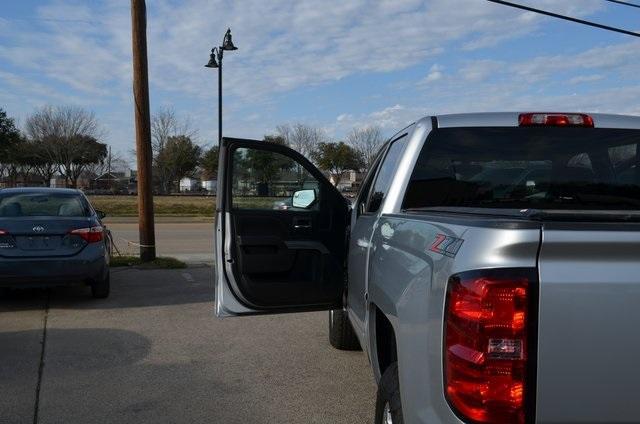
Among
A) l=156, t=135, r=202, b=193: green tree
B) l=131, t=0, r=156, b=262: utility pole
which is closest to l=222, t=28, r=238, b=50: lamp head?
l=131, t=0, r=156, b=262: utility pole

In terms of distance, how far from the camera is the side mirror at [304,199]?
15.8 ft

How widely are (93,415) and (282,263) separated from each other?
1.67 meters

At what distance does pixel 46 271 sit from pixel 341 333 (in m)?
3.71

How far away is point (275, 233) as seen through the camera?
4.86 metres

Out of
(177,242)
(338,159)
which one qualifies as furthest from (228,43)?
(338,159)

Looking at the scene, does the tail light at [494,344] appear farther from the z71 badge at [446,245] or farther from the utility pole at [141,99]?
the utility pole at [141,99]

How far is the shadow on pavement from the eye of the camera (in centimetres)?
791

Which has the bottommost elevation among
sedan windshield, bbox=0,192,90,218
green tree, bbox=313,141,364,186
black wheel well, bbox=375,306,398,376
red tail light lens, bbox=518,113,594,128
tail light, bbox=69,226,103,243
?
black wheel well, bbox=375,306,398,376

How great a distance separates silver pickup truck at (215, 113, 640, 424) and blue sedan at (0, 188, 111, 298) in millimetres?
3381

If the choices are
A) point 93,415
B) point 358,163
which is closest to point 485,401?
point 93,415

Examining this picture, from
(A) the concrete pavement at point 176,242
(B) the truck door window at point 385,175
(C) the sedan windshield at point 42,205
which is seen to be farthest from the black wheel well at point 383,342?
(A) the concrete pavement at point 176,242

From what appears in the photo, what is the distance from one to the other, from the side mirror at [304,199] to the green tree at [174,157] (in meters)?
52.4

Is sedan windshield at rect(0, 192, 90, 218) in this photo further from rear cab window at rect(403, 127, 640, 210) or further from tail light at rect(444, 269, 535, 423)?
tail light at rect(444, 269, 535, 423)

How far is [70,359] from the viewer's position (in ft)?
18.4
